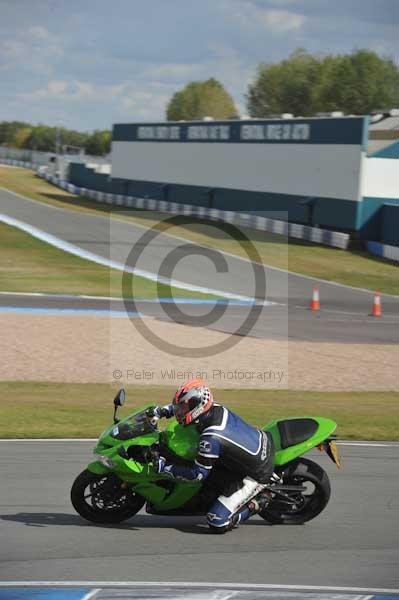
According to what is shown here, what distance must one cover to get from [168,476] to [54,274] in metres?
29.9

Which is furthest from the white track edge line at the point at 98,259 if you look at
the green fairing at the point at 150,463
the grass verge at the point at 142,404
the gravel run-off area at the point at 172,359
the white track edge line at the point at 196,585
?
the white track edge line at the point at 196,585

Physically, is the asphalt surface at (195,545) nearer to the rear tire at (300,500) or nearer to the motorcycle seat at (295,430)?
the rear tire at (300,500)

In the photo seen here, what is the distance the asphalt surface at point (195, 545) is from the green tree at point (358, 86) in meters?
138

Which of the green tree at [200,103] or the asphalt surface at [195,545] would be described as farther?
the green tree at [200,103]

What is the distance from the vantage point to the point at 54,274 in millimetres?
37781

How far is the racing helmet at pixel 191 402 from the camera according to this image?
27.5ft

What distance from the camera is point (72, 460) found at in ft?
38.2

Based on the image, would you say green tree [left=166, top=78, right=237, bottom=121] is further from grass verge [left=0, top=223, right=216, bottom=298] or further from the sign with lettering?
grass verge [left=0, top=223, right=216, bottom=298]

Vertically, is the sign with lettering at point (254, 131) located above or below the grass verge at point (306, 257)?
above

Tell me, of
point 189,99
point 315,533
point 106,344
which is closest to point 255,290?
point 106,344

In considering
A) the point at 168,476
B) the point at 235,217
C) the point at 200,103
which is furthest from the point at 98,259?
the point at 200,103

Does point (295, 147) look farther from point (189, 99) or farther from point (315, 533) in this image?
point (189, 99)

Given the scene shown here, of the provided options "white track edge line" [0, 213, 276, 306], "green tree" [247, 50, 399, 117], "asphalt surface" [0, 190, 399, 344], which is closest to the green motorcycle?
"asphalt surface" [0, 190, 399, 344]

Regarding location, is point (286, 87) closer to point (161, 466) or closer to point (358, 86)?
point (358, 86)
